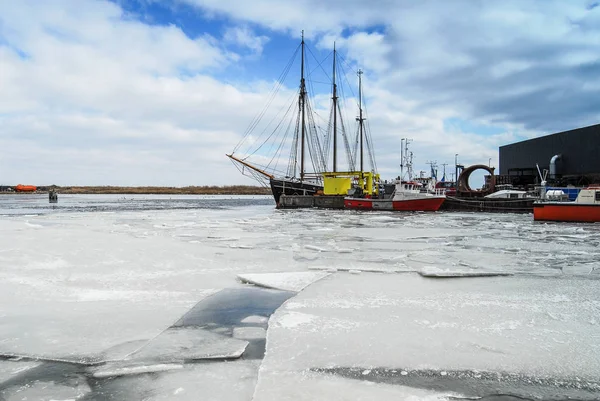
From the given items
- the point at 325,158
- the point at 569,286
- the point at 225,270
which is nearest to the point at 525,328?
the point at 569,286

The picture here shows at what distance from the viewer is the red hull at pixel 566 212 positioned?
21.0 meters

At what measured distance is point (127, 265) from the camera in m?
7.25

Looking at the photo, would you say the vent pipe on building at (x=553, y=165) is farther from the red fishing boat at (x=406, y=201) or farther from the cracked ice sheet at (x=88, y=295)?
the cracked ice sheet at (x=88, y=295)

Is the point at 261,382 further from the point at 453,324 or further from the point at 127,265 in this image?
the point at 127,265

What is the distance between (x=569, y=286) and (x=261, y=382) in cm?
516

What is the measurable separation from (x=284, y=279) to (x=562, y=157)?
4643 cm

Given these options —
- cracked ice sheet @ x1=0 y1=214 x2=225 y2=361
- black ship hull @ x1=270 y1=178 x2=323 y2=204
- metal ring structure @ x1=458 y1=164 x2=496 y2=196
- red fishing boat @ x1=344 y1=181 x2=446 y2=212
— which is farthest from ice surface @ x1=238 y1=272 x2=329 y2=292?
metal ring structure @ x1=458 y1=164 x2=496 y2=196

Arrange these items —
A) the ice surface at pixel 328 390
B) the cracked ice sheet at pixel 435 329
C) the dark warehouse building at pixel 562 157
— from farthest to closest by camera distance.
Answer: the dark warehouse building at pixel 562 157 < the cracked ice sheet at pixel 435 329 < the ice surface at pixel 328 390

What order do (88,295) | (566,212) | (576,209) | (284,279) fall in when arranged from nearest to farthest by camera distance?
1. (88,295)
2. (284,279)
3. (576,209)
4. (566,212)

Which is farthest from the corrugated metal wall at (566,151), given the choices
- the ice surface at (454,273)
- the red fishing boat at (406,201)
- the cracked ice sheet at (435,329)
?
the cracked ice sheet at (435,329)

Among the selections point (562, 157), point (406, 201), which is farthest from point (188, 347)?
point (562, 157)

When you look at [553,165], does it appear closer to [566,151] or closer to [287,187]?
[566,151]

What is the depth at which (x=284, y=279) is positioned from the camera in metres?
6.21

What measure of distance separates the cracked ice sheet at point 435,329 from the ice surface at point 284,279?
27 centimetres
